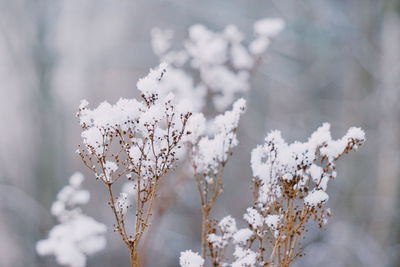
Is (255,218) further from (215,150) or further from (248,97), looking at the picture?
(248,97)

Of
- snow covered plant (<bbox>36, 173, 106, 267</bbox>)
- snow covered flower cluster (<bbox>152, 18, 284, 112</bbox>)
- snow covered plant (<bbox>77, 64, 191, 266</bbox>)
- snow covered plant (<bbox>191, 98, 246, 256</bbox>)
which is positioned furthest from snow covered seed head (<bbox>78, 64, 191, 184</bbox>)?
snow covered flower cluster (<bbox>152, 18, 284, 112</bbox>)

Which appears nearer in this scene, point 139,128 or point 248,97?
point 139,128

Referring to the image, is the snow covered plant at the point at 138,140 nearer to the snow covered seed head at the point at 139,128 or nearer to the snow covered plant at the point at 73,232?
the snow covered seed head at the point at 139,128

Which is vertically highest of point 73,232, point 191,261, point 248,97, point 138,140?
point 248,97

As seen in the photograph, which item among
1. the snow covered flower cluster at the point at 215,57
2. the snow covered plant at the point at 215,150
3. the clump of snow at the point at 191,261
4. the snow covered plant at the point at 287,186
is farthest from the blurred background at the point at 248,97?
the clump of snow at the point at 191,261

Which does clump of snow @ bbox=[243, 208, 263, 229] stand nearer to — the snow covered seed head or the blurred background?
the snow covered seed head

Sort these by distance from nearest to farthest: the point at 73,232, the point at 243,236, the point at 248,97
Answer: the point at 243,236, the point at 73,232, the point at 248,97

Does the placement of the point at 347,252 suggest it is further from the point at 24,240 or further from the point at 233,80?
the point at 24,240

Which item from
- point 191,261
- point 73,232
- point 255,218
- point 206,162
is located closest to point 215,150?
point 206,162
